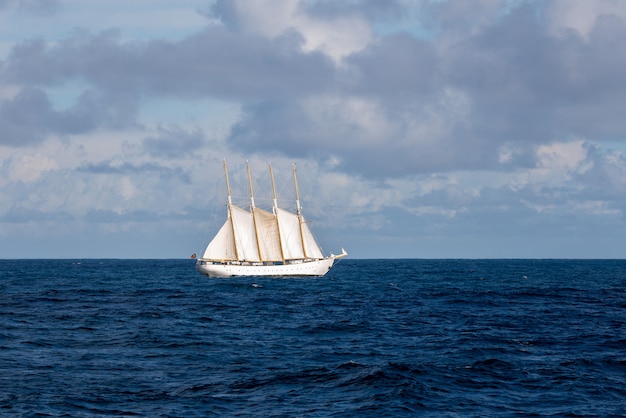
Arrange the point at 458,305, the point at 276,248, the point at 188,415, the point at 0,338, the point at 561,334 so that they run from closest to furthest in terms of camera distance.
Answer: the point at 188,415, the point at 0,338, the point at 561,334, the point at 458,305, the point at 276,248

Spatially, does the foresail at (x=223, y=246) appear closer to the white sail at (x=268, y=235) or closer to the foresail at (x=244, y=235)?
the foresail at (x=244, y=235)

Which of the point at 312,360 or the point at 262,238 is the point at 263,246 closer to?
the point at 262,238

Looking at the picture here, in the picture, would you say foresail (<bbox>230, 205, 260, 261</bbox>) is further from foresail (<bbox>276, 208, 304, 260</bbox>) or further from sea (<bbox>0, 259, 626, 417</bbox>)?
sea (<bbox>0, 259, 626, 417</bbox>)

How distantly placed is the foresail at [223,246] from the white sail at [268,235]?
516 cm

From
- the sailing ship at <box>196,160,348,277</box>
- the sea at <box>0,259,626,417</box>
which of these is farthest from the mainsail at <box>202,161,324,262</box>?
the sea at <box>0,259,626,417</box>

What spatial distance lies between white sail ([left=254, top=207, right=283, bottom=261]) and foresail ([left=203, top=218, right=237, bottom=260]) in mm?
5165

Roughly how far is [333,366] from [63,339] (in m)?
19.5

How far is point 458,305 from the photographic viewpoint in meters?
75.8

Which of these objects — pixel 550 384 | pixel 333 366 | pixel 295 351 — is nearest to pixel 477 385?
pixel 550 384

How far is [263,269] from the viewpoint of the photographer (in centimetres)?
13238

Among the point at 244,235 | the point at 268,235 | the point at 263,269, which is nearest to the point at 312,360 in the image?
the point at 244,235

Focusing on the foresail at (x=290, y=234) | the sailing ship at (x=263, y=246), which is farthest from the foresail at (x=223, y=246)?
the foresail at (x=290, y=234)

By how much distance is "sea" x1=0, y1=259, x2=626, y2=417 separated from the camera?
30922 mm

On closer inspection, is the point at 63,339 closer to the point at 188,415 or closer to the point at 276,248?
the point at 188,415
